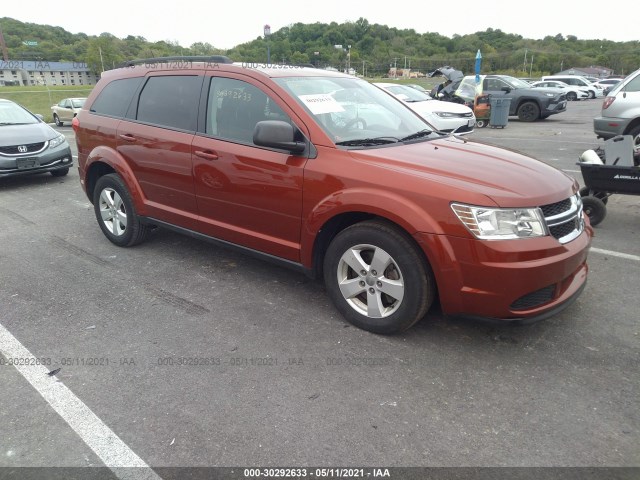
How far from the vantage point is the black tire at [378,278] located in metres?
3.00

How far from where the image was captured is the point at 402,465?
221 centimetres

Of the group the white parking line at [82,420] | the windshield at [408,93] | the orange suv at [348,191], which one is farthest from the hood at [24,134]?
the windshield at [408,93]

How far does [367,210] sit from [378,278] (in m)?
0.46

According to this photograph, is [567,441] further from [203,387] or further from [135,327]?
[135,327]

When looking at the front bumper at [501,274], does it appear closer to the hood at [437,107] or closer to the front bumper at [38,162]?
the front bumper at [38,162]

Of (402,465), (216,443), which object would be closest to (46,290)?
(216,443)

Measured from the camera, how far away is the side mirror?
3.26 m

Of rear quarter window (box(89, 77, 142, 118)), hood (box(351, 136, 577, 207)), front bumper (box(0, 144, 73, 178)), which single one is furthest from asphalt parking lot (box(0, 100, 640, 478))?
front bumper (box(0, 144, 73, 178))

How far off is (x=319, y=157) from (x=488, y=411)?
1916mm

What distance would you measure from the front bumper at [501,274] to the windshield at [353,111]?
1078mm

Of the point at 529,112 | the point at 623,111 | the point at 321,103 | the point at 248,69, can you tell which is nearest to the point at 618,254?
the point at 321,103

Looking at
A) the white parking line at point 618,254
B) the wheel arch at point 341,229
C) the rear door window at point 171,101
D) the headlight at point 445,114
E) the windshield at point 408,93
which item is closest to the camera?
the wheel arch at point 341,229

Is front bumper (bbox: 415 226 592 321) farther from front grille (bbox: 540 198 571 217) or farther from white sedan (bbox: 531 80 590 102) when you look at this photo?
white sedan (bbox: 531 80 590 102)

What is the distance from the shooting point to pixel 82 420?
8.26ft
